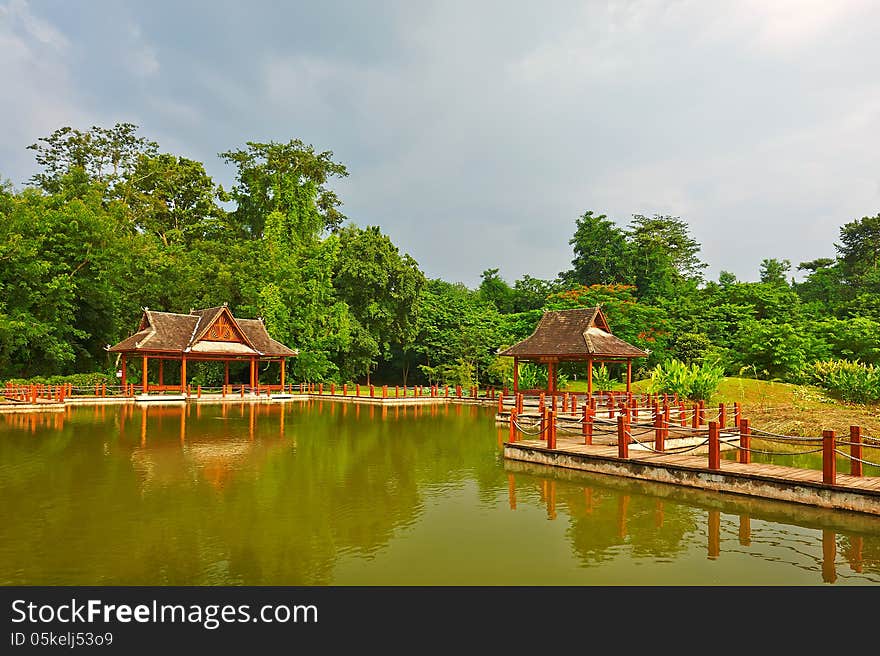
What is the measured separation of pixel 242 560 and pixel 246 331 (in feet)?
114

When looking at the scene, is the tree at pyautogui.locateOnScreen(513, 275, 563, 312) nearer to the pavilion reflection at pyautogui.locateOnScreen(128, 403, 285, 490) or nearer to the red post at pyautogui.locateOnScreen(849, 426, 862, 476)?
the pavilion reflection at pyautogui.locateOnScreen(128, 403, 285, 490)

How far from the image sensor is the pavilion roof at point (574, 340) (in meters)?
26.8

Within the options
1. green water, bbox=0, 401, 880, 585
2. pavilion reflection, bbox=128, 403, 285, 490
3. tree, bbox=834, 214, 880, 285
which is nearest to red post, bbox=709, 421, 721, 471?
green water, bbox=0, 401, 880, 585

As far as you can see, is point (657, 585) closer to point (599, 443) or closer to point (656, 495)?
point (656, 495)

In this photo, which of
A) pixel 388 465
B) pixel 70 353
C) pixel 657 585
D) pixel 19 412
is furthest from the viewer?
pixel 70 353

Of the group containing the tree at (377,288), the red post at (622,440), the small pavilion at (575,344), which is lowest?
the red post at (622,440)

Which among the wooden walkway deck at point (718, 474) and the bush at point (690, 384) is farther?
the bush at point (690, 384)

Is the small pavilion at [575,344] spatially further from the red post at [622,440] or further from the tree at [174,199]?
the tree at [174,199]

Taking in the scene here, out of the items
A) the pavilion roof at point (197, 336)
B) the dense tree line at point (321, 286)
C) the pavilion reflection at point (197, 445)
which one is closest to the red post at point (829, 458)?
the pavilion reflection at point (197, 445)

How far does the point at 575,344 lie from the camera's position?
89.0 feet

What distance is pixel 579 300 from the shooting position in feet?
141

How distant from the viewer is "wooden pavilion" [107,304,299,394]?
3506 cm

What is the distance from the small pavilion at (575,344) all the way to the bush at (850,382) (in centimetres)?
810
